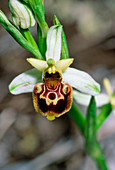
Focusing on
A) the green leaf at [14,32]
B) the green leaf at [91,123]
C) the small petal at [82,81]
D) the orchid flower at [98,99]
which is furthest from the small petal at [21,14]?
the orchid flower at [98,99]

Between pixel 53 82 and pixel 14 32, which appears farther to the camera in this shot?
pixel 53 82

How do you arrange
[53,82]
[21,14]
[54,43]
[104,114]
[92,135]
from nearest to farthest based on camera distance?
[21,14], [54,43], [53,82], [92,135], [104,114]

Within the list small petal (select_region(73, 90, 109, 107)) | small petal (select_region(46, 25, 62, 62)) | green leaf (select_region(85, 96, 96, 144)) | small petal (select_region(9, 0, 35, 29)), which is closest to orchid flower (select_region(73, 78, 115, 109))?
small petal (select_region(73, 90, 109, 107))

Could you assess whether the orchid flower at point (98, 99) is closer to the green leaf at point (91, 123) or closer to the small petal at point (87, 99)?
the small petal at point (87, 99)

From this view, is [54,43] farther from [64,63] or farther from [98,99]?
[98,99]

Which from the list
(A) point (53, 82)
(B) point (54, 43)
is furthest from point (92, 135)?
(B) point (54, 43)

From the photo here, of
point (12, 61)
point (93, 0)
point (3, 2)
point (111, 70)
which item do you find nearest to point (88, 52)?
point (111, 70)

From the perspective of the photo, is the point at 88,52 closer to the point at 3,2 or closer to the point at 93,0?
the point at 93,0
